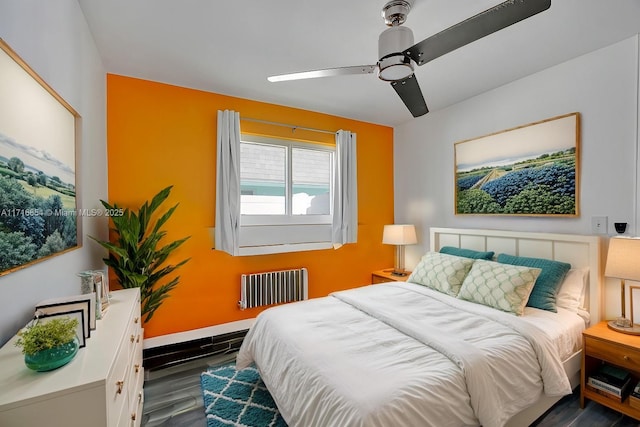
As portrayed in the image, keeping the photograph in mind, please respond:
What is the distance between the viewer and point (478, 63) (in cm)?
244

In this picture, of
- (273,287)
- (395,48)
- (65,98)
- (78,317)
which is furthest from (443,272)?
(65,98)

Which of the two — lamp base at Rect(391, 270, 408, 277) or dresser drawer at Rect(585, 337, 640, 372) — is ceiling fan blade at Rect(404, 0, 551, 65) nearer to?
dresser drawer at Rect(585, 337, 640, 372)

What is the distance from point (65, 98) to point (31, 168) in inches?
23.8

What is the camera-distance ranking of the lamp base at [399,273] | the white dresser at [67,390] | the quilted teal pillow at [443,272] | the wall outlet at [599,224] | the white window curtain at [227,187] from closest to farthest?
the white dresser at [67,390], the wall outlet at [599,224], the quilted teal pillow at [443,272], the white window curtain at [227,187], the lamp base at [399,273]

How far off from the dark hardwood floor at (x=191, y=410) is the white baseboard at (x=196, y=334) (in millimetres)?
397

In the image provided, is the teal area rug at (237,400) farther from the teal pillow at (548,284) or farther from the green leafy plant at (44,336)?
the teal pillow at (548,284)

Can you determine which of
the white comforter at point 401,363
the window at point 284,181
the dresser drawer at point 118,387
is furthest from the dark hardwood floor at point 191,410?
the window at point 284,181

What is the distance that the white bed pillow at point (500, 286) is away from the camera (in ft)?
7.19

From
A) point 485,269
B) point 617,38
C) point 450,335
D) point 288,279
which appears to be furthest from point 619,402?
point 288,279

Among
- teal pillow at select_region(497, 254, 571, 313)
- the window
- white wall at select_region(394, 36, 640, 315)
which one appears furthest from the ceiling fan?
teal pillow at select_region(497, 254, 571, 313)

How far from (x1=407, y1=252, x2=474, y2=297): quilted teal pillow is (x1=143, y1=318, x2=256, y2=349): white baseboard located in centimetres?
196

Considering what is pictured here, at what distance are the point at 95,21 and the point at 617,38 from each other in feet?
12.1

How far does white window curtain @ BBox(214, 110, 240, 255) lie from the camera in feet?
9.82

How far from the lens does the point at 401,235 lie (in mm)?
3639
